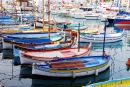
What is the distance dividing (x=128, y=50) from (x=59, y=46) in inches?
402

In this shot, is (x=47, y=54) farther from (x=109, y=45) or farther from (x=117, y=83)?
(x=109, y=45)

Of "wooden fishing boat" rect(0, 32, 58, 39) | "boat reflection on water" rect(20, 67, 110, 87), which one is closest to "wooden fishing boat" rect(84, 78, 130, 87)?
"boat reflection on water" rect(20, 67, 110, 87)

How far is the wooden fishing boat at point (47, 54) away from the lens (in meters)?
21.3

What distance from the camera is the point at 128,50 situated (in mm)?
30844

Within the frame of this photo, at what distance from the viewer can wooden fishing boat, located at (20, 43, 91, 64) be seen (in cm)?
2128

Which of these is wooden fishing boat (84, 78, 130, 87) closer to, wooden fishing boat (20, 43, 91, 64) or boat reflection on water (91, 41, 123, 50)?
wooden fishing boat (20, 43, 91, 64)

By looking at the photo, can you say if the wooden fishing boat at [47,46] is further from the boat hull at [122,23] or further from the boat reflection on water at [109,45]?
the boat hull at [122,23]

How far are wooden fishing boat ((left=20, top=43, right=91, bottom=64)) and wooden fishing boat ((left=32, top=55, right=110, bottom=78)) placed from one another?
6.65 ft

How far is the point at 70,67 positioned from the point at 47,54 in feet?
14.8

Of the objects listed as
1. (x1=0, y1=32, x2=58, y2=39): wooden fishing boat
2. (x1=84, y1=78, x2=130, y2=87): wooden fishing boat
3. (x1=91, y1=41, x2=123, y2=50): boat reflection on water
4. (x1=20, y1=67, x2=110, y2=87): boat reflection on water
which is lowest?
(x1=20, y1=67, x2=110, y2=87): boat reflection on water

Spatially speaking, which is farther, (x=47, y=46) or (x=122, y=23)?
(x=122, y=23)

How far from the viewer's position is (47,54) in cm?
2267

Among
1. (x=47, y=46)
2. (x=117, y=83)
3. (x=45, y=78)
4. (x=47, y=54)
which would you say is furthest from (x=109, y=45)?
(x=117, y=83)

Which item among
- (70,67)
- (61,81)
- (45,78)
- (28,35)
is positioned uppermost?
(28,35)
